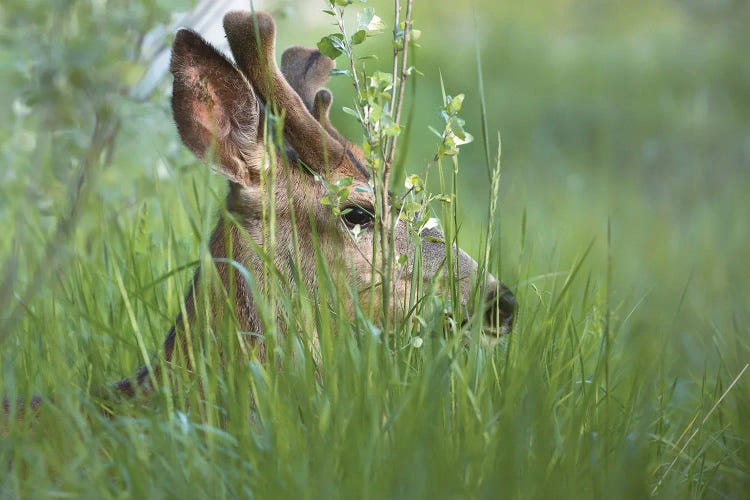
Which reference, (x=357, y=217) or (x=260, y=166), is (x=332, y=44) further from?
(x=357, y=217)

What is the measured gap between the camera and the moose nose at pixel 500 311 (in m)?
3.19

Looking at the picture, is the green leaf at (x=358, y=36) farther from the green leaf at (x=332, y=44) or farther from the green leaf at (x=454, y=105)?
the green leaf at (x=454, y=105)

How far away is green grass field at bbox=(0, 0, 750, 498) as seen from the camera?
7.88 feet

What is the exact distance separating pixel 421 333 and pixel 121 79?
64.0 inches

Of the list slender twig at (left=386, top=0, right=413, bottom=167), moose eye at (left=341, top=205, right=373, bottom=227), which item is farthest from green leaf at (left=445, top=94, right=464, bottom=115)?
moose eye at (left=341, top=205, right=373, bottom=227)

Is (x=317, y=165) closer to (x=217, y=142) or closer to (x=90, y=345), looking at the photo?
(x=217, y=142)

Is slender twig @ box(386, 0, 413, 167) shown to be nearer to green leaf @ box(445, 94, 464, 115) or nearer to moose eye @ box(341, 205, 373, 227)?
green leaf @ box(445, 94, 464, 115)

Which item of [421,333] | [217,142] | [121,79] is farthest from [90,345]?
[121,79]

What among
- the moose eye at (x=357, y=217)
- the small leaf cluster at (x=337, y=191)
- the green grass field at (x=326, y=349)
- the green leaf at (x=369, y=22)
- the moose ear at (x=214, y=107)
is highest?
the green leaf at (x=369, y=22)

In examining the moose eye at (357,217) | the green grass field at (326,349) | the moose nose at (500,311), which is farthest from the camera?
the moose eye at (357,217)

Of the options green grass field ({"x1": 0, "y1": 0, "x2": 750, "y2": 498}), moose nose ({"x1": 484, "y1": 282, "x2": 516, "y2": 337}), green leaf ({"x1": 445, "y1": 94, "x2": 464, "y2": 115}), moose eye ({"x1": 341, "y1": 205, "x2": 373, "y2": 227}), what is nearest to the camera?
green grass field ({"x1": 0, "y1": 0, "x2": 750, "y2": 498})

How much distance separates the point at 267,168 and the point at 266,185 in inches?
2.4

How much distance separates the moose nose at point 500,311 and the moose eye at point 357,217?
49 centimetres

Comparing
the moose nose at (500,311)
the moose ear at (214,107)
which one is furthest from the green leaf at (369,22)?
the moose nose at (500,311)
